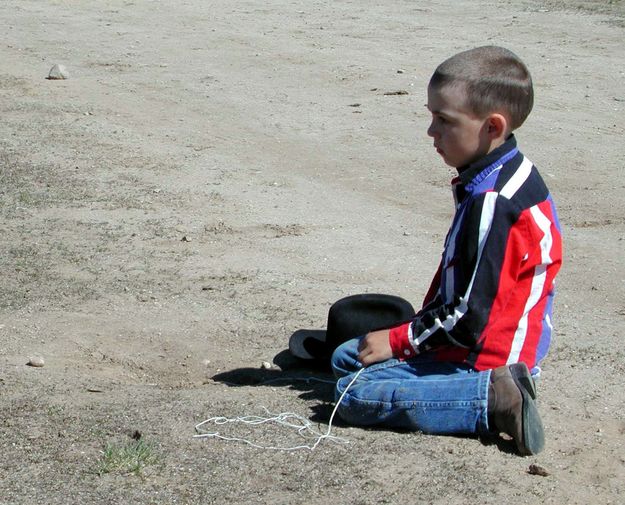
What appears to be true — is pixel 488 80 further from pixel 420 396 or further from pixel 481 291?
pixel 420 396

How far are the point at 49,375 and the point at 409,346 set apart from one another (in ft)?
4.97

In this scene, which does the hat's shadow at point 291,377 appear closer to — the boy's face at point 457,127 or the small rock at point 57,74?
the boy's face at point 457,127

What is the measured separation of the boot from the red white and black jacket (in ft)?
0.44

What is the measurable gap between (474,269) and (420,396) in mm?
499

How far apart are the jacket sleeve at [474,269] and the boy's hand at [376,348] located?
0.13m

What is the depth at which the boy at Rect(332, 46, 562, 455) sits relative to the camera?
3605 millimetres

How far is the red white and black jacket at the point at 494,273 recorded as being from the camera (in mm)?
3592

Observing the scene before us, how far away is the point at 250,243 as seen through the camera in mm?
6254

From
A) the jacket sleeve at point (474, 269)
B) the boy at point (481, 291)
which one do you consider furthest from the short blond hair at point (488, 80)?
the jacket sleeve at point (474, 269)

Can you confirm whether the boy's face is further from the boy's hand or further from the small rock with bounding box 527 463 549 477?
the small rock with bounding box 527 463 549 477

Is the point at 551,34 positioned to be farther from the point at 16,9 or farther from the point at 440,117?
the point at 440,117

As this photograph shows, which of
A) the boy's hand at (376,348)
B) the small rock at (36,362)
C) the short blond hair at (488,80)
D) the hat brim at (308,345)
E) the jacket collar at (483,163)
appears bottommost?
the small rock at (36,362)

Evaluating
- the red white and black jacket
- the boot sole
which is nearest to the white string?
the red white and black jacket

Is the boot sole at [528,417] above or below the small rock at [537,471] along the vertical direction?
above
